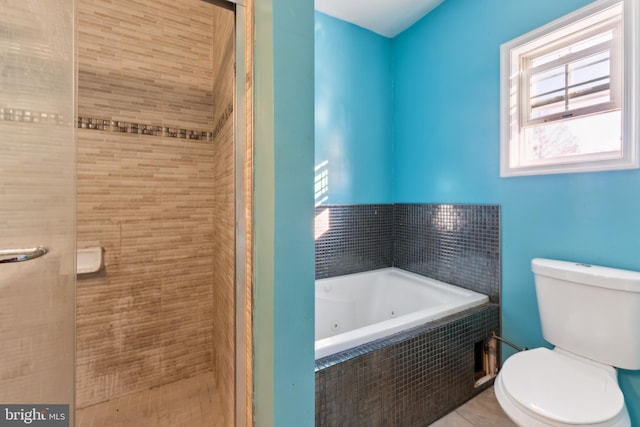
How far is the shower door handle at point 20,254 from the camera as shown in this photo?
0.82 metres

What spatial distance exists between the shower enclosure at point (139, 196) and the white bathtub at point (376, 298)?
84 centimetres

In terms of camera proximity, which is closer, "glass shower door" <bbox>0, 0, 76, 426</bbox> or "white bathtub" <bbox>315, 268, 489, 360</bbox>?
"glass shower door" <bbox>0, 0, 76, 426</bbox>

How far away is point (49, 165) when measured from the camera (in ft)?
2.82

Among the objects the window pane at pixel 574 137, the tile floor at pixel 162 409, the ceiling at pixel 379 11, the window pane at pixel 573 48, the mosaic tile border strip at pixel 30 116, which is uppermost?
the ceiling at pixel 379 11

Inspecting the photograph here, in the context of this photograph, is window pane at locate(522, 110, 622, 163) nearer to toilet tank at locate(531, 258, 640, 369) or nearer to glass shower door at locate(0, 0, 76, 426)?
toilet tank at locate(531, 258, 640, 369)

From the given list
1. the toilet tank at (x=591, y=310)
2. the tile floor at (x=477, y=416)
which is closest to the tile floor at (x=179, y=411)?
the tile floor at (x=477, y=416)

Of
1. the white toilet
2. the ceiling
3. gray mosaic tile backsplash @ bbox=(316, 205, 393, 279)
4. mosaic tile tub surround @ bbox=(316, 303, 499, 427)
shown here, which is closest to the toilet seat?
the white toilet

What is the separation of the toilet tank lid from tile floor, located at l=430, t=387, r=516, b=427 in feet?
2.77

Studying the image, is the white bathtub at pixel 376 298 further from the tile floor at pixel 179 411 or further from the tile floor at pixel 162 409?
the tile floor at pixel 162 409

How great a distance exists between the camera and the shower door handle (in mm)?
821

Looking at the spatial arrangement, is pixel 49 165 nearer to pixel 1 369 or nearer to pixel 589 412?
pixel 1 369

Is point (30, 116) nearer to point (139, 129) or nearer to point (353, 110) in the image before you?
point (139, 129)

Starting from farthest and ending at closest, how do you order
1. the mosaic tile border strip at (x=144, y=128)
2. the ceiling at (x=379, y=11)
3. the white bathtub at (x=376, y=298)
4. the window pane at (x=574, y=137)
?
the ceiling at (x=379, y=11), the white bathtub at (x=376, y=298), the mosaic tile border strip at (x=144, y=128), the window pane at (x=574, y=137)

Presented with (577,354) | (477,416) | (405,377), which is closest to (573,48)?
(577,354)
